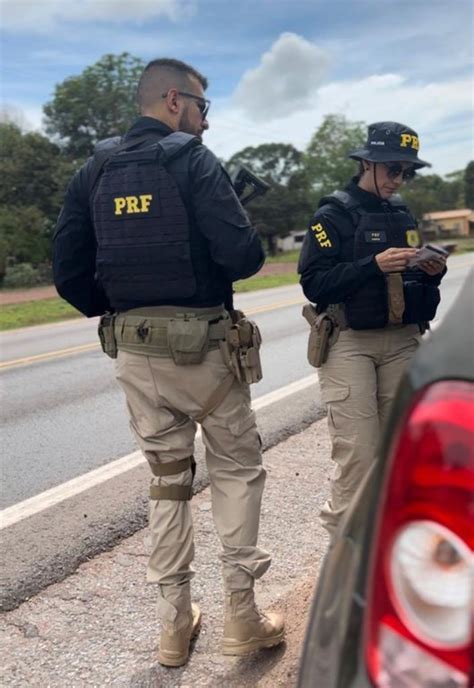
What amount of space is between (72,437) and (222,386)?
335 centimetres

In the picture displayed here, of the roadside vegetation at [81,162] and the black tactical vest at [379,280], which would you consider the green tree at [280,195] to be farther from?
the black tactical vest at [379,280]

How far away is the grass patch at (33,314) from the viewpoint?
51.5ft

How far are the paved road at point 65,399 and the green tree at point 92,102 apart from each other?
38.0 m

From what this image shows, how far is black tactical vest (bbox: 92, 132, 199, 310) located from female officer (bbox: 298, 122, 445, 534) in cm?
88

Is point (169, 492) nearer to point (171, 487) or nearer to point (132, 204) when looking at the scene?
point (171, 487)

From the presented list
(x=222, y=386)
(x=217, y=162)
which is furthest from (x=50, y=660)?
(x=217, y=162)

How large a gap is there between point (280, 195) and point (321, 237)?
220 ft

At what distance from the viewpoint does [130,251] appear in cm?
255

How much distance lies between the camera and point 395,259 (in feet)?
9.89

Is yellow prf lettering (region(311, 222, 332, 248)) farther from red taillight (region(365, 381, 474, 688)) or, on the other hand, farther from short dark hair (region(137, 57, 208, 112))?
red taillight (region(365, 381, 474, 688))

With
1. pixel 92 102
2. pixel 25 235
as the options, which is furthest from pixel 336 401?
pixel 92 102

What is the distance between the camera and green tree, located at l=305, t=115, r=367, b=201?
2803 inches

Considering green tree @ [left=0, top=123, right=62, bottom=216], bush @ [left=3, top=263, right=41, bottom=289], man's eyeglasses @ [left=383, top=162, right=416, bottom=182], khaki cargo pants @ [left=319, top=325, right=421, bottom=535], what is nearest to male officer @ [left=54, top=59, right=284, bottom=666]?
khaki cargo pants @ [left=319, top=325, right=421, bottom=535]

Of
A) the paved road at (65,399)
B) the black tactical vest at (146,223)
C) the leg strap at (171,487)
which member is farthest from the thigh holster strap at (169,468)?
the paved road at (65,399)
